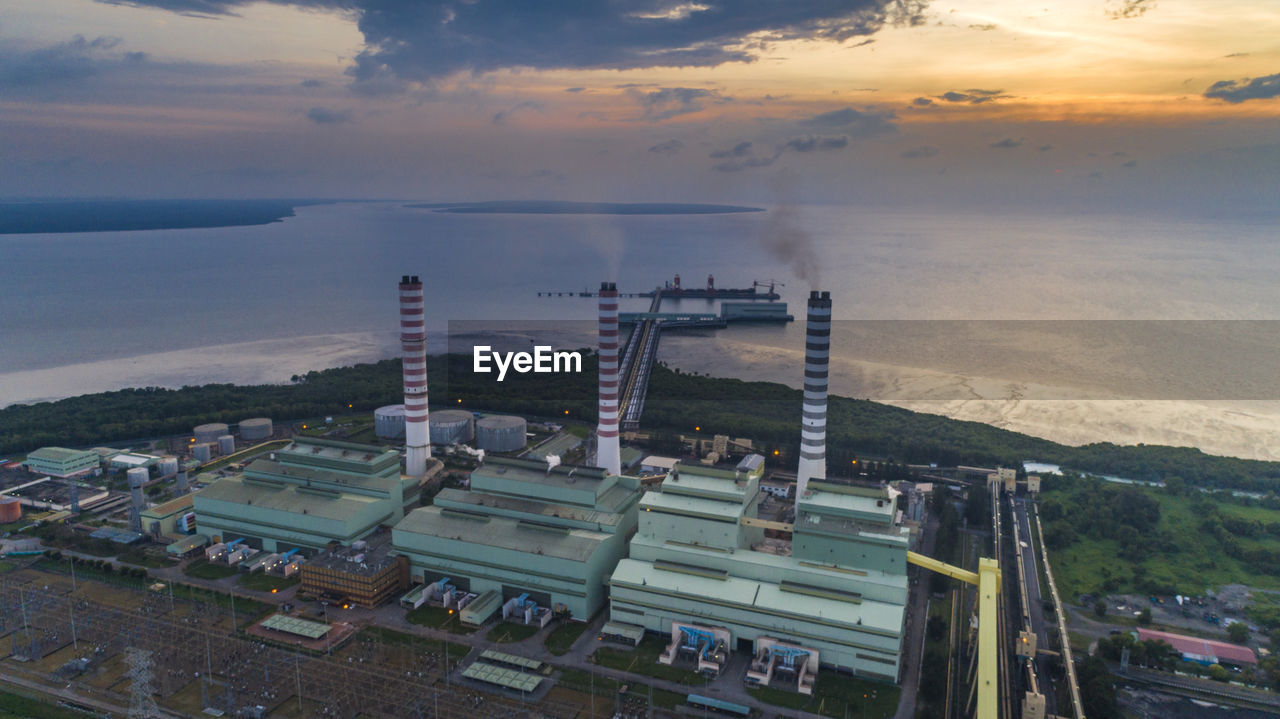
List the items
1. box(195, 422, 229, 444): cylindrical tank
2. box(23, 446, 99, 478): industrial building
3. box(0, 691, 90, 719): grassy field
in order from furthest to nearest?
1. box(195, 422, 229, 444): cylindrical tank
2. box(23, 446, 99, 478): industrial building
3. box(0, 691, 90, 719): grassy field

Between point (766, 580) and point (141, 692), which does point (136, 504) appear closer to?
point (141, 692)

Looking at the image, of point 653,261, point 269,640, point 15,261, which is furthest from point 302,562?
point 15,261

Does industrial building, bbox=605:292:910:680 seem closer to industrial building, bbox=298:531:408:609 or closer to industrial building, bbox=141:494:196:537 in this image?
industrial building, bbox=298:531:408:609

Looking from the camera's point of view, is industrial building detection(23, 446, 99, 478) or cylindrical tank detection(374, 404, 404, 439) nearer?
industrial building detection(23, 446, 99, 478)

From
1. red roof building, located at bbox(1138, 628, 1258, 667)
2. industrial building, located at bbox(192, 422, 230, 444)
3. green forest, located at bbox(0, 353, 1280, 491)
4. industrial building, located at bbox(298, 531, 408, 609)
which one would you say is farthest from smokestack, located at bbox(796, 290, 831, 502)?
industrial building, located at bbox(192, 422, 230, 444)

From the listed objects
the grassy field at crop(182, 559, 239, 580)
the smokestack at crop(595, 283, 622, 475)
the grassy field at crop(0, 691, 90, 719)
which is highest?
the smokestack at crop(595, 283, 622, 475)

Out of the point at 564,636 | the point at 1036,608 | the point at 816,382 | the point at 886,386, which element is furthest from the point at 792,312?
the point at 564,636

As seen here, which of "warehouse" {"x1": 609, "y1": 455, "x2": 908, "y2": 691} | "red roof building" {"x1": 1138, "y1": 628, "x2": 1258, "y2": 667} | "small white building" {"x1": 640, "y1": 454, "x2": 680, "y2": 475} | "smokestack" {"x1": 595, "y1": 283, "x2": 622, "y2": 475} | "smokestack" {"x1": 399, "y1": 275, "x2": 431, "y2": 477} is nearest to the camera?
"warehouse" {"x1": 609, "y1": 455, "x2": 908, "y2": 691}

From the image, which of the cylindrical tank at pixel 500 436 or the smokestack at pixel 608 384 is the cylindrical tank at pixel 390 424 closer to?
the cylindrical tank at pixel 500 436
